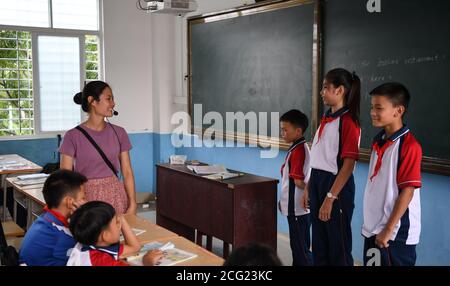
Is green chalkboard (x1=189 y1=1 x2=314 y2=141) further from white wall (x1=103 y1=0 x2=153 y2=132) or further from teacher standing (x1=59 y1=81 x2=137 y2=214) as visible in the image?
teacher standing (x1=59 y1=81 x2=137 y2=214)

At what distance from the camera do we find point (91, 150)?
9.30ft

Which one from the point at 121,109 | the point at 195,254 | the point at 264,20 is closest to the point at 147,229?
the point at 195,254

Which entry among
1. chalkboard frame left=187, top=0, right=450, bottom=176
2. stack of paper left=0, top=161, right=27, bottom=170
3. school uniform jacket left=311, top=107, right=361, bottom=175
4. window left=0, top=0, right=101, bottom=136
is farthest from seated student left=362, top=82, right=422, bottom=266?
window left=0, top=0, right=101, bottom=136

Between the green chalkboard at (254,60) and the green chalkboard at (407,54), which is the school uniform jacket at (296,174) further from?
the green chalkboard at (254,60)

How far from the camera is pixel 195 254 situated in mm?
2258

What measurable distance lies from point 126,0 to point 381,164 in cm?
491

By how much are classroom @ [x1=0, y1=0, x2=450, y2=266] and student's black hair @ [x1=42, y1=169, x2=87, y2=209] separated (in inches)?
12.8

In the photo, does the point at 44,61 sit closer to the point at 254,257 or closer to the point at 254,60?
the point at 254,60

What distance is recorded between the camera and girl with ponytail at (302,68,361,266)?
2893 mm

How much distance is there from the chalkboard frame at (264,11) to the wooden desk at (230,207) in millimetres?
807

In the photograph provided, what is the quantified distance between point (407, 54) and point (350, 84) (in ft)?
2.41

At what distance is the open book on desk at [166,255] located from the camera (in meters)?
2.16

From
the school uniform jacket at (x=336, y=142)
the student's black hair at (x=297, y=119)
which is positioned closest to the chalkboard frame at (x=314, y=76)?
the student's black hair at (x=297, y=119)

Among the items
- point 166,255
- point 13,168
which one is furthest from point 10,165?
point 166,255
